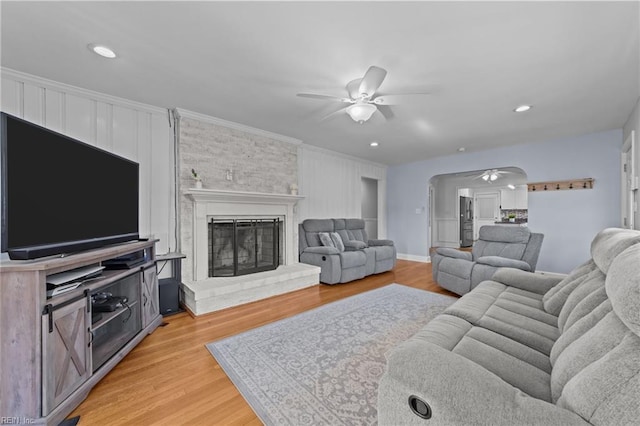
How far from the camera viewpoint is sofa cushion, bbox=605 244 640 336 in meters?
0.75

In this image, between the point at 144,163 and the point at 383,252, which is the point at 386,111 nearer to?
the point at 383,252

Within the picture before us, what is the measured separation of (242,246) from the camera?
12.9ft

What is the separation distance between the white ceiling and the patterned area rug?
248cm

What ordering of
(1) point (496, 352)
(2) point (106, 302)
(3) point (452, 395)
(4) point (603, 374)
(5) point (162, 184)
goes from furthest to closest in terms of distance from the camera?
(5) point (162, 184) < (2) point (106, 302) < (1) point (496, 352) < (3) point (452, 395) < (4) point (603, 374)

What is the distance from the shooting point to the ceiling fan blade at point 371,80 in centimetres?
208

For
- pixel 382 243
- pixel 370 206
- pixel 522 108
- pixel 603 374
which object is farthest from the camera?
pixel 370 206

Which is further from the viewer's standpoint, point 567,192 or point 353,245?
point 353,245

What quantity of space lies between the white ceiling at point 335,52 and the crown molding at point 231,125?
12 centimetres

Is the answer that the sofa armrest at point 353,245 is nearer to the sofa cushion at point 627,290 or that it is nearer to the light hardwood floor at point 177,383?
the light hardwood floor at point 177,383

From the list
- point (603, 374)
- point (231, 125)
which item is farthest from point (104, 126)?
point (603, 374)

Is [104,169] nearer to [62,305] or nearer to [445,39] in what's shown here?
[62,305]

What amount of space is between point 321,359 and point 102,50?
10.1ft

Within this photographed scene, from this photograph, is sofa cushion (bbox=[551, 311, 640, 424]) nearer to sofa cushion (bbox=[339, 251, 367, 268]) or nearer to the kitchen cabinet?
sofa cushion (bbox=[339, 251, 367, 268])

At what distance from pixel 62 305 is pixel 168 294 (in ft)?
4.77
